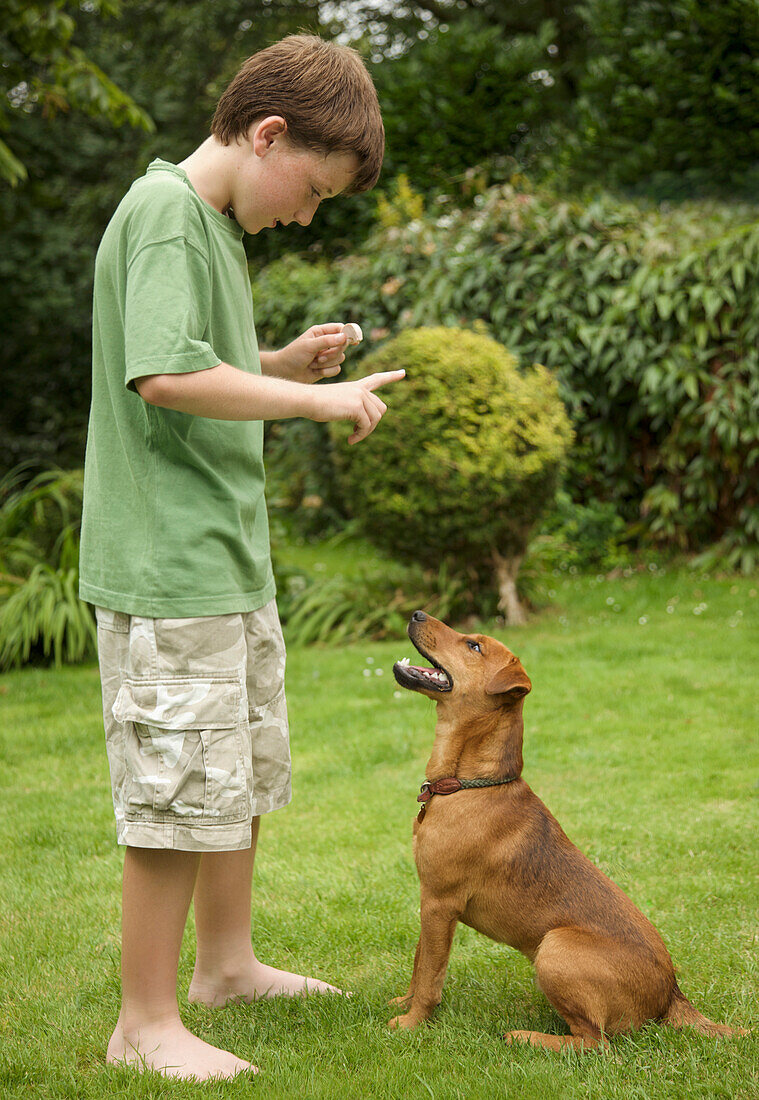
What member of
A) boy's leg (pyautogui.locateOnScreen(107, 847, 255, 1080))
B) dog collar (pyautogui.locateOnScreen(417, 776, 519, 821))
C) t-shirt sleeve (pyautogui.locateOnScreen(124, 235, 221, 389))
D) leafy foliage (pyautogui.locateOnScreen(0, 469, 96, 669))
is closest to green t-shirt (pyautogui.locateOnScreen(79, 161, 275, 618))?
t-shirt sleeve (pyautogui.locateOnScreen(124, 235, 221, 389))

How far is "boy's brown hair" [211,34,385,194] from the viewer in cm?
209

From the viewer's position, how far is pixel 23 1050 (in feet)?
7.84

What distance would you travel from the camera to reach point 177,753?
2.10 meters

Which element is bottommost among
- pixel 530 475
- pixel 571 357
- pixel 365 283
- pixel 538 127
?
pixel 530 475

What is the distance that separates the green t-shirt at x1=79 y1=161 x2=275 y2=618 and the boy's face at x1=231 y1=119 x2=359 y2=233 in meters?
0.08

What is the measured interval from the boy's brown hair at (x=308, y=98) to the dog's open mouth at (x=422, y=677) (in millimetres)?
1219

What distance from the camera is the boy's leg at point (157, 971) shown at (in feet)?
7.16

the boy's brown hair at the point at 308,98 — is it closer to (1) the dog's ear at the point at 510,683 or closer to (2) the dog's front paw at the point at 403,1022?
(1) the dog's ear at the point at 510,683

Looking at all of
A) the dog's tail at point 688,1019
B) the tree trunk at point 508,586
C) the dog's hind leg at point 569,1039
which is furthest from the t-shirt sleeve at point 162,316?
the tree trunk at point 508,586

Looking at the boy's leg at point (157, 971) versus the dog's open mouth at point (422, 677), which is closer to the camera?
the boy's leg at point (157, 971)

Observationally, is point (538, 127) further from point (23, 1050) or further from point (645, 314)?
point (23, 1050)

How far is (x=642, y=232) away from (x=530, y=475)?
9.76 feet

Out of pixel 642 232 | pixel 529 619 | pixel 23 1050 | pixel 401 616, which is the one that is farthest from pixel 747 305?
pixel 23 1050

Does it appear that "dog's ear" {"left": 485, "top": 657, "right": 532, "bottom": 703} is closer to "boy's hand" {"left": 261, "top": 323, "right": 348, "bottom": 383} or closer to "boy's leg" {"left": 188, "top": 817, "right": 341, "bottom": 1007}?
"boy's leg" {"left": 188, "top": 817, "right": 341, "bottom": 1007}
